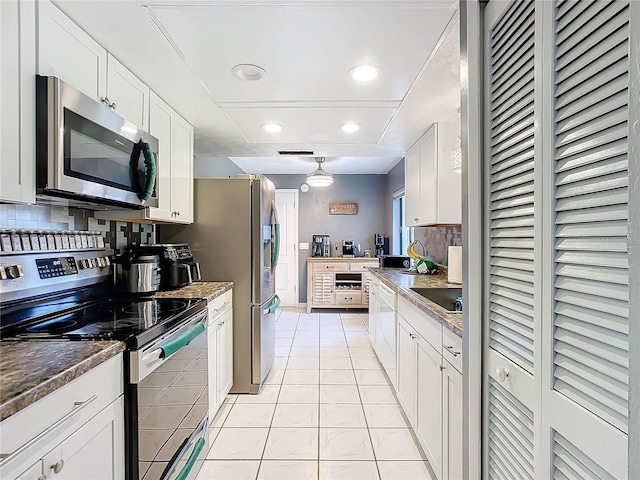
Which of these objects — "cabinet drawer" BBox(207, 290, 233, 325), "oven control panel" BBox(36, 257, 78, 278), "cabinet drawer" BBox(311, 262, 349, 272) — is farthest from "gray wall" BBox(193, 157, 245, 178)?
"oven control panel" BBox(36, 257, 78, 278)

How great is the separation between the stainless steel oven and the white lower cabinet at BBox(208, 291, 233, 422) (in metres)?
0.24

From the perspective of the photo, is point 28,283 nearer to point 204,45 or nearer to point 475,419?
point 204,45

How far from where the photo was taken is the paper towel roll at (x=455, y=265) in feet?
8.27

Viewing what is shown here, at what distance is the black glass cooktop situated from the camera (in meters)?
1.20

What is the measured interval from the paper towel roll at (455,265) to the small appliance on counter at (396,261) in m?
1.29

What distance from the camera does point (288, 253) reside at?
6000 millimetres

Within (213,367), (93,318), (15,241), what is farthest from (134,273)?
(213,367)

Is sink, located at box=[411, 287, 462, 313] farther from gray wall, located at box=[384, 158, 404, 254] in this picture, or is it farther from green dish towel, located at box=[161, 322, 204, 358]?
gray wall, located at box=[384, 158, 404, 254]

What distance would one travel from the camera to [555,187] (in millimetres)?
714

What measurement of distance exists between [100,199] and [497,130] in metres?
1.62

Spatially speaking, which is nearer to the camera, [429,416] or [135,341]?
[135,341]

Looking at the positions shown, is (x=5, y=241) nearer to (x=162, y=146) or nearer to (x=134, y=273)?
(x=134, y=273)

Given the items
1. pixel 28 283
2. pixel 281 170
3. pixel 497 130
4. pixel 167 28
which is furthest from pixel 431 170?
pixel 281 170

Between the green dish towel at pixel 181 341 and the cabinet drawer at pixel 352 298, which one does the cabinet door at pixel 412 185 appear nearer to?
the green dish towel at pixel 181 341
